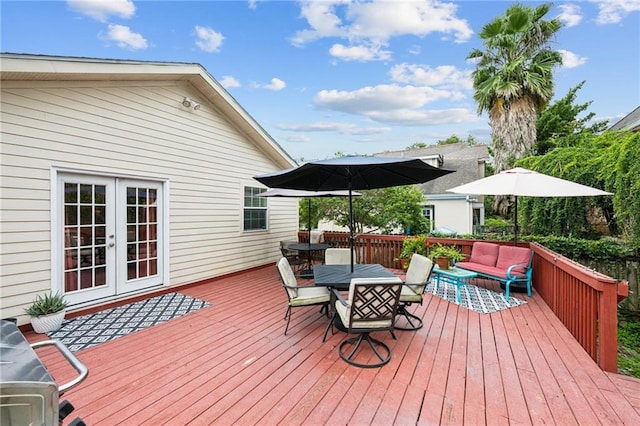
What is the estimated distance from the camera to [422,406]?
220cm

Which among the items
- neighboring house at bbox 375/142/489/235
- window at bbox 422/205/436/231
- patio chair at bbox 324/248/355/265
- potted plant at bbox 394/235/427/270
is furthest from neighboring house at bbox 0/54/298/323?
window at bbox 422/205/436/231

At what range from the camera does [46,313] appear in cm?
358

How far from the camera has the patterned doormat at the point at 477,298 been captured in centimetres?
444

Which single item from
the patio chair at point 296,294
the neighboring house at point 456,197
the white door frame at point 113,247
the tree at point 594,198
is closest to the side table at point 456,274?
the patio chair at point 296,294

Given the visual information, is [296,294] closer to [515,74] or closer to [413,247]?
[413,247]

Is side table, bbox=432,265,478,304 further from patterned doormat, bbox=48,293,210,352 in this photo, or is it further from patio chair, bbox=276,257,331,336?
patterned doormat, bbox=48,293,210,352

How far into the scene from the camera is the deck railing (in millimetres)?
2621

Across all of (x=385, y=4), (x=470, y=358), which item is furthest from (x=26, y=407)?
(x=385, y=4)

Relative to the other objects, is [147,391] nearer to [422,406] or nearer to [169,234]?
[422,406]

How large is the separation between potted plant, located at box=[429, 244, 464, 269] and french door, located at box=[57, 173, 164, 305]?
210 inches

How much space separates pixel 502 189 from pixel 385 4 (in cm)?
480

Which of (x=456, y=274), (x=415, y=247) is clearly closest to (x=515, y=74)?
(x=415, y=247)

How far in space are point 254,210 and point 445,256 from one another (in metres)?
4.68

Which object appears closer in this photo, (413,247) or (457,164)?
(413,247)
